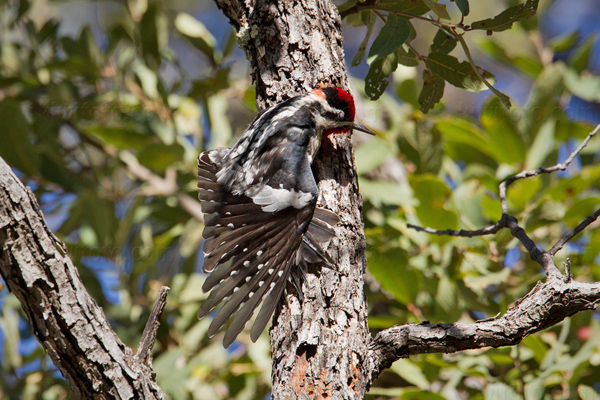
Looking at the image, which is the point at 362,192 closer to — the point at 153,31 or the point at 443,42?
the point at 443,42

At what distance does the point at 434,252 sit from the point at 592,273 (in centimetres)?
77

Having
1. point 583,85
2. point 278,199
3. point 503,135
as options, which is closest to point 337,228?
point 278,199

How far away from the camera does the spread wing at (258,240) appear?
189cm

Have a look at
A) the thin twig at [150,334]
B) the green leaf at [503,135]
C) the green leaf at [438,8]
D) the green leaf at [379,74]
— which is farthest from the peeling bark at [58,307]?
the green leaf at [503,135]

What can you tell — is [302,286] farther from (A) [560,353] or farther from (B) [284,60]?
(A) [560,353]

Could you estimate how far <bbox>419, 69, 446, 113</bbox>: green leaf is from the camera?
214 cm

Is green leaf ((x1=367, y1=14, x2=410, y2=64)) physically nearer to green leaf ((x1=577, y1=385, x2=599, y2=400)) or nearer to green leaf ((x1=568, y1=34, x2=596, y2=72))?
green leaf ((x1=577, y1=385, x2=599, y2=400))

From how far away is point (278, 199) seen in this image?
2176mm

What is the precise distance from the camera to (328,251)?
1855 mm

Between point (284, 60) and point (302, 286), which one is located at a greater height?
point (284, 60)

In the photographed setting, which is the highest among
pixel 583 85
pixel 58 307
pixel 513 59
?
pixel 513 59

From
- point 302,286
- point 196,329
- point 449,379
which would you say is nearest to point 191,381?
point 196,329

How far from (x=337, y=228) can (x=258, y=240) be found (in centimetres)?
38

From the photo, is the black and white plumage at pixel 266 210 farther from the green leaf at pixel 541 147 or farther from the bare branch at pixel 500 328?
the green leaf at pixel 541 147
